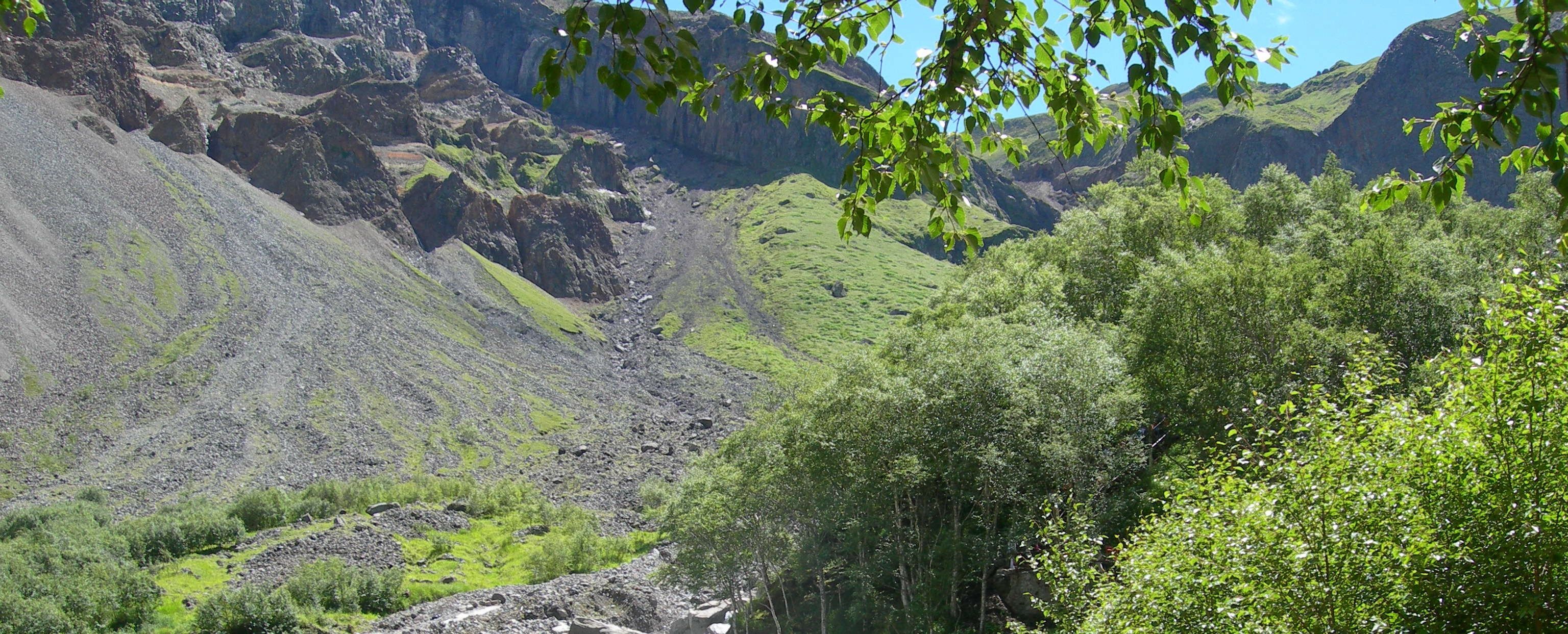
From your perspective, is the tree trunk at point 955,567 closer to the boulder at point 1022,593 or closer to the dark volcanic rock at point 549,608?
the boulder at point 1022,593

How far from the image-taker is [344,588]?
56.7 metres

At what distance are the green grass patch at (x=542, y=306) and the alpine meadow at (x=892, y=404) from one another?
11591 mm

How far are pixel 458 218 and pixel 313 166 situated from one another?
28.0 m

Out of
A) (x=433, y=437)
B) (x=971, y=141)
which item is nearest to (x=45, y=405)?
(x=433, y=437)

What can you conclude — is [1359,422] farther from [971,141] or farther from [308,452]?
[308,452]

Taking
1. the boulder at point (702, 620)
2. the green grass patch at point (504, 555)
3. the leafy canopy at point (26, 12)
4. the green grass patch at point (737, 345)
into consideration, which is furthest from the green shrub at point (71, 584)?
Answer: the green grass patch at point (737, 345)

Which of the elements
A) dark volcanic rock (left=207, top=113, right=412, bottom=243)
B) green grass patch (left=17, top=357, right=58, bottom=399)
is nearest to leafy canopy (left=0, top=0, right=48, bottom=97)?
green grass patch (left=17, top=357, right=58, bottom=399)

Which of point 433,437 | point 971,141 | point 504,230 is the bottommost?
point 433,437

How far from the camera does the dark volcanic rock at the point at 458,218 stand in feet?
617

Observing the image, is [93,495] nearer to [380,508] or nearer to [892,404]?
[380,508]

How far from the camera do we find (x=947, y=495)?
35.6 metres

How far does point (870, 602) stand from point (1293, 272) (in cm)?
1978

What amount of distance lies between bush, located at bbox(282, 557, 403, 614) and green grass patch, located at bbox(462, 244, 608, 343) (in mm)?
99017

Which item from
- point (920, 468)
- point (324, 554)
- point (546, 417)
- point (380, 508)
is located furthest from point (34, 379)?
point (920, 468)
